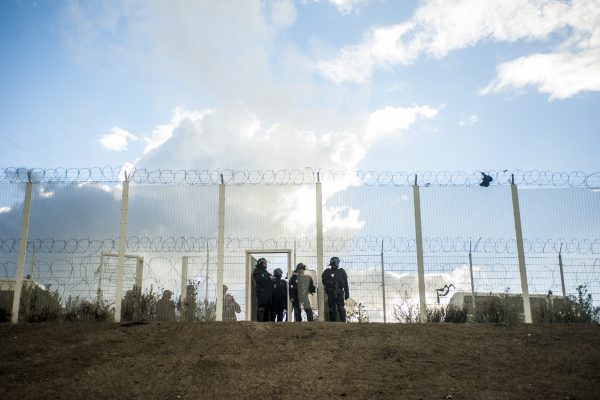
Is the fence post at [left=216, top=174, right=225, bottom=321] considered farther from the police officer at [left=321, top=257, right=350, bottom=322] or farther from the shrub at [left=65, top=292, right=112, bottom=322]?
the shrub at [left=65, top=292, right=112, bottom=322]

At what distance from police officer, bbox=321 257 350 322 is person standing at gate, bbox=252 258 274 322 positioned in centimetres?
126

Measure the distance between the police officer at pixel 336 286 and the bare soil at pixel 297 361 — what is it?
4.96 feet

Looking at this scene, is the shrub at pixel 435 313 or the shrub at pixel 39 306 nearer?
the shrub at pixel 39 306

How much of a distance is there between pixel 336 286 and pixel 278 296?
1440mm

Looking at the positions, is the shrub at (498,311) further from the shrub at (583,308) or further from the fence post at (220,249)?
the fence post at (220,249)

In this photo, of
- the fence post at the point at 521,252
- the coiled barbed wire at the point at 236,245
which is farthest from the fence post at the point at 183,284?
the fence post at the point at 521,252

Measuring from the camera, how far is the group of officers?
1222cm

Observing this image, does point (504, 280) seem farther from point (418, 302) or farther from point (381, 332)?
point (381, 332)

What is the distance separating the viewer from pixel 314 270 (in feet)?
40.4

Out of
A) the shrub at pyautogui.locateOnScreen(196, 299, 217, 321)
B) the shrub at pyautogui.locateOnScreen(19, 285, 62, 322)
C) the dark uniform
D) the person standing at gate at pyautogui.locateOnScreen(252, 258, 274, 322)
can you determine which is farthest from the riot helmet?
the shrub at pyautogui.locateOnScreen(19, 285, 62, 322)

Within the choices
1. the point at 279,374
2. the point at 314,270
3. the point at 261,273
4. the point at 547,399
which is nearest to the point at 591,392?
the point at 547,399

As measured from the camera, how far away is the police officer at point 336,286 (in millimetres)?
12180

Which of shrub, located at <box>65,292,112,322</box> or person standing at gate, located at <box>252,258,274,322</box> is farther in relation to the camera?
person standing at gate, located at <box>252,258,274,322</box>

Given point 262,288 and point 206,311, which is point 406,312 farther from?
point 206,311
